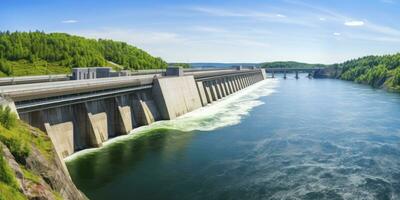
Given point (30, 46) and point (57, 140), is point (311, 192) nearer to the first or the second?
point (57, 140)

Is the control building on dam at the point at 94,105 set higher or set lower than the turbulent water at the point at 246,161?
higher

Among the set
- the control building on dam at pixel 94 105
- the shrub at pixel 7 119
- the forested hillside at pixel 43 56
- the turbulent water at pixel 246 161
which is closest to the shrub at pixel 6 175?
the shrub at pixel 7 119

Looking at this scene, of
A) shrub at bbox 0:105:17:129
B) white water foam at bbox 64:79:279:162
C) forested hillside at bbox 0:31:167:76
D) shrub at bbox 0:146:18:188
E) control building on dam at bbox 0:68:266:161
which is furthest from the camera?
forested hillside at bbox 0:31:167:76

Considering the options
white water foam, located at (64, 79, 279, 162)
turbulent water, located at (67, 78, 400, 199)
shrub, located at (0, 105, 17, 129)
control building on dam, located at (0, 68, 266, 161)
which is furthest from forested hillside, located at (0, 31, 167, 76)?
shrub, located at (0, 105, 17, 129)

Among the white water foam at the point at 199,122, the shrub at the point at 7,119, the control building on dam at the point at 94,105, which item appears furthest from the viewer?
the white water foam at the point at 199,122

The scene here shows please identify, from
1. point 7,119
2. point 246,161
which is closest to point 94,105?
point 246,161

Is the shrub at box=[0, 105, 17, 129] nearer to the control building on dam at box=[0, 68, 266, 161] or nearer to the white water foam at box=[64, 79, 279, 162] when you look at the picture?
the control building on dam at box=[0, 68, 266, 161]

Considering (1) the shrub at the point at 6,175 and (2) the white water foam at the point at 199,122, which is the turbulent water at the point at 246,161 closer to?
(2) the white water foam at the point at 199,122
